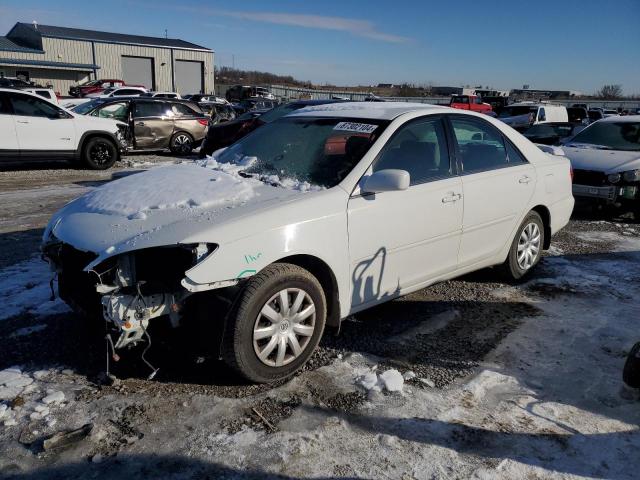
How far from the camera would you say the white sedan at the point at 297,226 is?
2.98m

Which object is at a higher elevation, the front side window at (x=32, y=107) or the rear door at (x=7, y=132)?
the front side window at (x=32, y=107)

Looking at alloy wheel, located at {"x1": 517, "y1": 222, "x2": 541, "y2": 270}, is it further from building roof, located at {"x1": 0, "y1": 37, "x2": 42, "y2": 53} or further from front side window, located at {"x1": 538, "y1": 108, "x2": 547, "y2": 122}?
building roof, located at {"x1": 0, "y1": 37, "x2": 42, "y2": 53}

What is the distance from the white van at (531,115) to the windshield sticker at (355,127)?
17.1m

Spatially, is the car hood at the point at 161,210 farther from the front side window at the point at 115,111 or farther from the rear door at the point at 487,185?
the front side window at the point at 115,111

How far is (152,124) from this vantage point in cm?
1375

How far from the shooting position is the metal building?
4200 cm

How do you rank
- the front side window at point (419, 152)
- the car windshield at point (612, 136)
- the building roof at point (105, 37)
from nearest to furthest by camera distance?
the front side window at point (419, 152)
the car windshield at point (612, 136)
the building roof at point (105, 37)

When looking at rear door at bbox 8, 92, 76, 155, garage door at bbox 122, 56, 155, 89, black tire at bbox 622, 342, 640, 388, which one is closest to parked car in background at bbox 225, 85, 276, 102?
garage door at bbox 122, 56, 155, 89

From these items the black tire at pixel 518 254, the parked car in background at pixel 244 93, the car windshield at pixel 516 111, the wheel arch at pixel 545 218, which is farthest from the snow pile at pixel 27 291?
the parked car in background at pixel 244 93

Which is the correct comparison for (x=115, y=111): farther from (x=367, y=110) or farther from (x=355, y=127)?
(x=355, y=127)

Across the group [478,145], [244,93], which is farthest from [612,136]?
[244,93]

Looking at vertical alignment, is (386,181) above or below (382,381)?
above

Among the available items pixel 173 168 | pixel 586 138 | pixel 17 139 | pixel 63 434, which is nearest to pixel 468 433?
pixel 63 434

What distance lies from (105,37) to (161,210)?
51.6m
